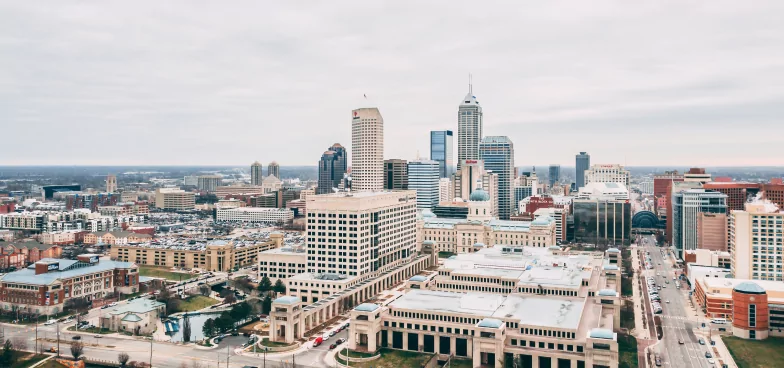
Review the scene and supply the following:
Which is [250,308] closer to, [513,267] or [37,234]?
[513,267]

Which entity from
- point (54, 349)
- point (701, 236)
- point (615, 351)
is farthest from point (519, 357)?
point (701, 236)

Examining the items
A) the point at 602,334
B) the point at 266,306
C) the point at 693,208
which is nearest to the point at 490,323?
the point at 602,334

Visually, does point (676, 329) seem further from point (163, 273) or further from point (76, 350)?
point (163, 273)

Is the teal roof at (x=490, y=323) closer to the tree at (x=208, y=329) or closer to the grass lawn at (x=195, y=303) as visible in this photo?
the tree at (x=208, y=329)

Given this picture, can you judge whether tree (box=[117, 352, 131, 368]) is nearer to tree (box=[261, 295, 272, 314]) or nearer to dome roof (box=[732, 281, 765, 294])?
tree (box=[261, 295, 272, 314])

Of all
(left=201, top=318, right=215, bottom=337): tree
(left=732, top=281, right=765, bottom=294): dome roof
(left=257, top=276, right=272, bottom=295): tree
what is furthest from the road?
(left=257, top=276, right=272, bottom=295): tree
